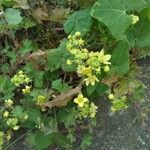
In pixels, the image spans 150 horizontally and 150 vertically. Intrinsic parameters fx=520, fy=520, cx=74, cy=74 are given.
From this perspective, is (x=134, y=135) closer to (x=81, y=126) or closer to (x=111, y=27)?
(x=81, y=126)

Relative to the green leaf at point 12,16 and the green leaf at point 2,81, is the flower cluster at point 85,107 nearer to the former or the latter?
the green leaf at point 2,81

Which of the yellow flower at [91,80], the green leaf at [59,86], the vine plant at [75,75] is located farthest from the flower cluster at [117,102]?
the green leaf at [59,86]

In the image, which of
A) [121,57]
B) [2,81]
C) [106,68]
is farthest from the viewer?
[2,81]

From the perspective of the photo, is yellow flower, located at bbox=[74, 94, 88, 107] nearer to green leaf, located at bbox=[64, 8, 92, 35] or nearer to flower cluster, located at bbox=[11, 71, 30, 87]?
flower cluster, located at bbox=[11, 71, 30, 87]

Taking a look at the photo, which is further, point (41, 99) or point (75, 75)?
point (75, 75)

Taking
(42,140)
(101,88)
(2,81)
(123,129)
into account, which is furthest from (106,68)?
(2,81)

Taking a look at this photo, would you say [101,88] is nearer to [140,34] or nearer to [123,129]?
[123,129]

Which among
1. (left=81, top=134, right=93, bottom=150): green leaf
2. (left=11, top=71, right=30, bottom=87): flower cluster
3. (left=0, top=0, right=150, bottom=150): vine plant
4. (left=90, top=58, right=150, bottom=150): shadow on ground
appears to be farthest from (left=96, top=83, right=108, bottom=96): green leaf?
(left=11, top=71, right=30, bottom=87): flower cluster
